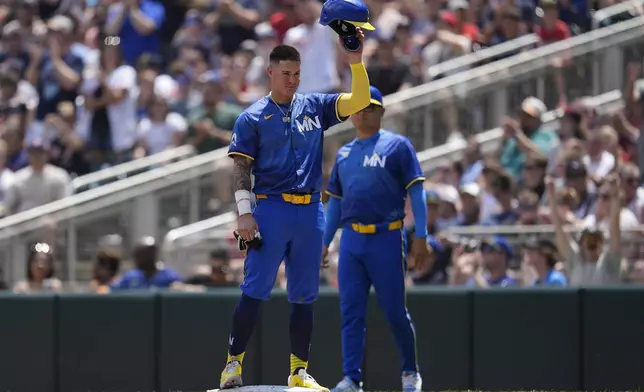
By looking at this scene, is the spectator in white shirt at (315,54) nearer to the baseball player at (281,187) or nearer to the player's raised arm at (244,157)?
the baseball player at (281,187)

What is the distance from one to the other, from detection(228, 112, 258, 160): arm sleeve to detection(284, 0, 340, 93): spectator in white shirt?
23.1 ft

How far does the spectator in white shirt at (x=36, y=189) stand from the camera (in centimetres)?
1479

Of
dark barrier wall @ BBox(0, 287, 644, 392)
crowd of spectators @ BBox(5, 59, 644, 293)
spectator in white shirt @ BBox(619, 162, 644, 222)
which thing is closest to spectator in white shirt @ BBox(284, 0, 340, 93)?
crowd of spectators @ BBox(5, 59, 644, 293)

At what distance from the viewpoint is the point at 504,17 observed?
1580 cm

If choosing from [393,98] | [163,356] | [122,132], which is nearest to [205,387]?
[163,356]

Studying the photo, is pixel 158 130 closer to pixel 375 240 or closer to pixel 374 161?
pixel 374 161

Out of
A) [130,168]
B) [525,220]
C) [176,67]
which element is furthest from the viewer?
[176,67]

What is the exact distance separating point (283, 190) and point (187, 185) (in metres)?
6.25

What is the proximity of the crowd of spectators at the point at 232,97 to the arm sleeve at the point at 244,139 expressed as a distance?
13.5 ft

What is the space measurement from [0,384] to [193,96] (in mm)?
6193

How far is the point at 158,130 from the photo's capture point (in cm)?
1598

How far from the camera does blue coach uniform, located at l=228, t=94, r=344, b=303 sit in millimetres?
8312

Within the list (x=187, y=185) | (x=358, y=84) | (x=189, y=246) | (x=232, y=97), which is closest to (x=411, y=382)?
(x=358, y=84)

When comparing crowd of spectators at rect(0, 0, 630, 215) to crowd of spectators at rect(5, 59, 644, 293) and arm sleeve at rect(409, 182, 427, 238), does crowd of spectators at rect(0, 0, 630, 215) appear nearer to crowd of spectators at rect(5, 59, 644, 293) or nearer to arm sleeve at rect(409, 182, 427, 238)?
crowd of spectators at rect(5, 59, 644, 293)
